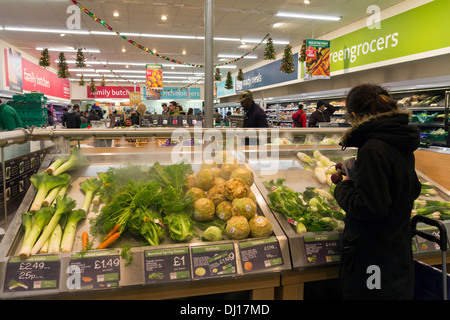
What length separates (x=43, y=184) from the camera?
190cm

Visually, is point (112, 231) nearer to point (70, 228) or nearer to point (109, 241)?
point (109, 241)

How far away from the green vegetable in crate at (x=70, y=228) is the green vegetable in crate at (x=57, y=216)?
0.14ft

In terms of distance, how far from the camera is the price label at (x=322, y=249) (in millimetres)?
1704

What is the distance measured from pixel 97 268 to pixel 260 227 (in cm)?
86

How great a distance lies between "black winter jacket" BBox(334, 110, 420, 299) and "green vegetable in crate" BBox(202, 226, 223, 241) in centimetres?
66

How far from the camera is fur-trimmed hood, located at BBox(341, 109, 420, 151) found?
1431 mm

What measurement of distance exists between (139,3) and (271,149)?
667 cm

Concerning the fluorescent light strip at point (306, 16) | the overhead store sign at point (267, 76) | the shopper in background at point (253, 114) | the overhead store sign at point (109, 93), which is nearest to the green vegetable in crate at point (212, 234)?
the shopper in background at point (253, 114)

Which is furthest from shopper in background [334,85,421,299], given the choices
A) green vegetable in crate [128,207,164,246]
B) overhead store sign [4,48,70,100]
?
overhead store sign [4,48,70,100]

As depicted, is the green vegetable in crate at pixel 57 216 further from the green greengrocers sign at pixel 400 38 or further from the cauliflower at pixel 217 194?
the green greengrocers sign at pixel 400 38

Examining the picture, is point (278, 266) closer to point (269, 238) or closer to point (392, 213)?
point (269, 238)

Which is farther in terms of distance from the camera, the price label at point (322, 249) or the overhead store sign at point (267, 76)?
the overhead store sign at point (267, 76)

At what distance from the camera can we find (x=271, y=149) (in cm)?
286
